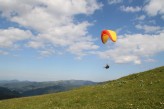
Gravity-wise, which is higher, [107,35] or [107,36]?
[107,35]

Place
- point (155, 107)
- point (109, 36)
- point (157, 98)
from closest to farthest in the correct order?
1. point (155, 107)
2. point (157, 98)
3. point (109, 36)

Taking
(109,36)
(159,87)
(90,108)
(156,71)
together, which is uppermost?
(109,36)

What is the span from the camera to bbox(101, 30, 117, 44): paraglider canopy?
137ft

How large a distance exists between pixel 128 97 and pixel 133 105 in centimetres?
536

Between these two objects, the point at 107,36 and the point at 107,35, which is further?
the point at 107,36

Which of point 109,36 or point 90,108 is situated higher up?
point 109,36

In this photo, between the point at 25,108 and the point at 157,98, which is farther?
the point at 25,108

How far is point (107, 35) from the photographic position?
144 feet

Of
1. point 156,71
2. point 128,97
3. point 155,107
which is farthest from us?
point 156,71

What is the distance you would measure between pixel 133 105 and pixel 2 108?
21.9 metres

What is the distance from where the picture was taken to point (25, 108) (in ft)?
116

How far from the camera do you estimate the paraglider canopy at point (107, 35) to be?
41.8 metres

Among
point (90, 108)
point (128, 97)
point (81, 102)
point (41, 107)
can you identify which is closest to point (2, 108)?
point (41, 107)

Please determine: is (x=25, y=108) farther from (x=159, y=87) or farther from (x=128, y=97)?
(x=159, y=87)
